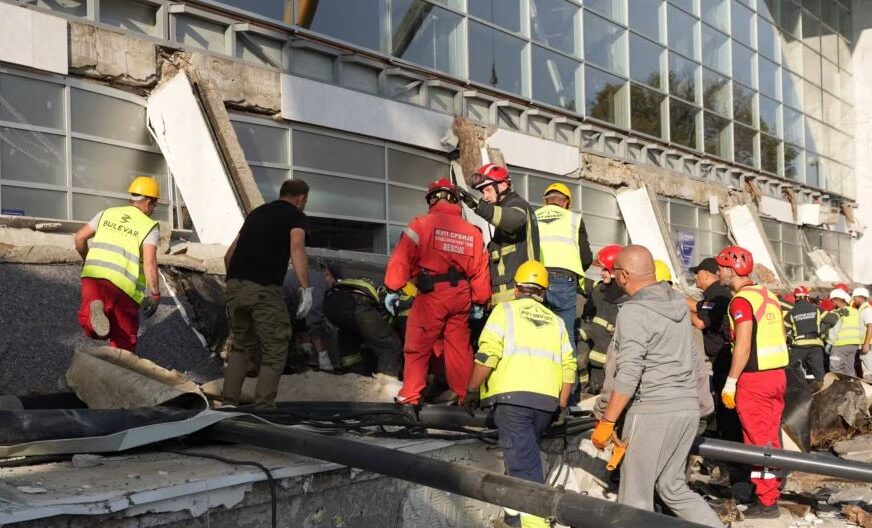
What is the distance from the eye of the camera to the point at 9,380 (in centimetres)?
653

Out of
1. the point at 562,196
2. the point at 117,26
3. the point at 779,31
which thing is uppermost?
the point at 779,31

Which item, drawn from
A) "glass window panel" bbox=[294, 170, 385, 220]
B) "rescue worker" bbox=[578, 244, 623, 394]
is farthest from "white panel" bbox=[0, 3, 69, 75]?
"rescue worker" bbox=[578, 244, 623, 394]

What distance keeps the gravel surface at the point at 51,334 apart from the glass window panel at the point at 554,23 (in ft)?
35.1

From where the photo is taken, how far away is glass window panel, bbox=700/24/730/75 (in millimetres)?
22703

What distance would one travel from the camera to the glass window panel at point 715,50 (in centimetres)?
2270

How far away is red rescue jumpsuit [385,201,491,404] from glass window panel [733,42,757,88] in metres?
19.4

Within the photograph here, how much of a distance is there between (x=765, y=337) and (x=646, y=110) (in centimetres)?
1410

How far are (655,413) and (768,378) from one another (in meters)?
1.94

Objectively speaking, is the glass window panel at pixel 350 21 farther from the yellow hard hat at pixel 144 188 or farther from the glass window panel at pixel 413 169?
the yellow hard hat at pixel 144 188

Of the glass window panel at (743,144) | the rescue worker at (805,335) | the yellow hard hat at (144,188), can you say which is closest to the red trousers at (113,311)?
the yellow hard hat at (144,188)

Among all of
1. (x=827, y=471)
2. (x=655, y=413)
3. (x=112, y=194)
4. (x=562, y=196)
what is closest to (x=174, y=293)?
(x=112, y=194)

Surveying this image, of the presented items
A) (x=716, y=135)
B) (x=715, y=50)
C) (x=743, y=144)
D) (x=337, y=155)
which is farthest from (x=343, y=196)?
(x=743, y=144)

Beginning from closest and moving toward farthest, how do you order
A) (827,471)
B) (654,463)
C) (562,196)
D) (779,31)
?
(654,463) → (827,471) → (562,196) → (779,31)

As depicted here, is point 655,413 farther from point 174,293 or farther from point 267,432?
point 174,293
